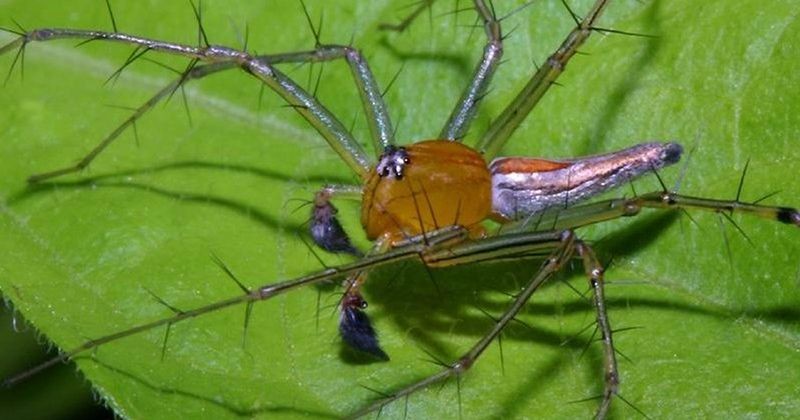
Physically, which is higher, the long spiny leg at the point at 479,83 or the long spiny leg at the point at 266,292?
the long spiny leg at the point at 479,83

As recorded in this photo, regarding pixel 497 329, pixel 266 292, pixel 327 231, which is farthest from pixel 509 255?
pixel 266 292

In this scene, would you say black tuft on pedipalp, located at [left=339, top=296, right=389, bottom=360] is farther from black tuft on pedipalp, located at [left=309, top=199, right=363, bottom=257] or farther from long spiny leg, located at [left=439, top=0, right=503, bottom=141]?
long spiny leg, located at [left=439, top=0, right=503, bottom=141]

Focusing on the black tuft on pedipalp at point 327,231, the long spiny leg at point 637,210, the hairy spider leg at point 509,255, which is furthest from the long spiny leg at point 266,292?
the long spiny leg at point 637,210

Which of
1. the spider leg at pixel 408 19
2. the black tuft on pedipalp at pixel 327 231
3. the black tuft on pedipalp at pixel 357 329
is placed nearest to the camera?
the black tuft on pedipalp at pixel 357 329

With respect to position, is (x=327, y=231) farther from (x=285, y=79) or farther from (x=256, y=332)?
(x=285, y=79)

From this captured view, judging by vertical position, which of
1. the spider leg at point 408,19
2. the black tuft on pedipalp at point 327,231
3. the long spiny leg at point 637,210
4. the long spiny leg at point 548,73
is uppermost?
the spider leg at point 408,19

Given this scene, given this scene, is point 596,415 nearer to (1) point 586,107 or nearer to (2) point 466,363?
(2) point 466,363

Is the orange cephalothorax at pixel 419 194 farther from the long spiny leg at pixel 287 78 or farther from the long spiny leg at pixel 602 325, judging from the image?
the long spiny leg at pixel 602 325
